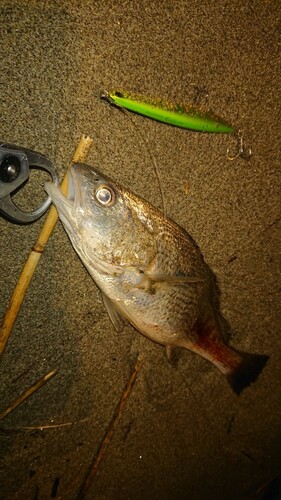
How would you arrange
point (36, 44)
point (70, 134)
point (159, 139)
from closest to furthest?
1. point (36, 44)
2. point (70, 134)
3. point (159, 139)

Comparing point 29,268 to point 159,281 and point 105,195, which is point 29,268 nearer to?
point 105,195

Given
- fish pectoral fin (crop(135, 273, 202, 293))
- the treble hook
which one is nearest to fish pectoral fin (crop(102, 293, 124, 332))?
fish pectoral fin (crop(135, 273, 202, 293))

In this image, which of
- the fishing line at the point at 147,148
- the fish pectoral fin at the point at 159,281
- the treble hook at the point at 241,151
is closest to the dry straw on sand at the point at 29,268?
the fishing line at the point at 147,148

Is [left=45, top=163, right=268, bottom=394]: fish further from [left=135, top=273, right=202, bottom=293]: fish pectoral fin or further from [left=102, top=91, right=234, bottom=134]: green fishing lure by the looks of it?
[left=102, top=91, right=234, bottom=134]: green fishing lure

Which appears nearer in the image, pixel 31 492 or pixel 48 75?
pixel 48 75

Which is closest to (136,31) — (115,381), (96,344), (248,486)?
(96,344)

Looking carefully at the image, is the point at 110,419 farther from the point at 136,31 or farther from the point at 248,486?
the point at 136,31

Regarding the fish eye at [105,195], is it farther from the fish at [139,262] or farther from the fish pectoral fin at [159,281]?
the fish pectoral fin at [159,281]

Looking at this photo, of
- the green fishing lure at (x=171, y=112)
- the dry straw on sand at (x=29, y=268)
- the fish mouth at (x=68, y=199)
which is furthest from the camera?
the green fishing lure at (x=171, y=112)
